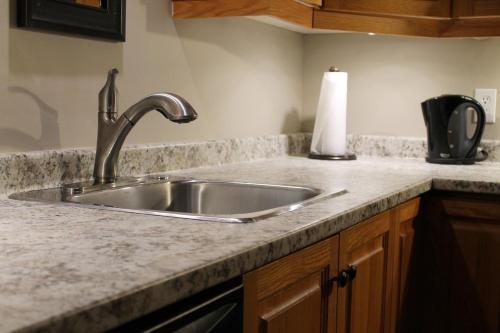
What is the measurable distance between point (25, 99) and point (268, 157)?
1123 mm

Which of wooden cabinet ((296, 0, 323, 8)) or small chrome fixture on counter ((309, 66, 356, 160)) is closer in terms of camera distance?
wooden cabinet ((296, 0, 323, 8))

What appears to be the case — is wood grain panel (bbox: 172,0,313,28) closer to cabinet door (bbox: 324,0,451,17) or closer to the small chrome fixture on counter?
cabinet door (bbox: 324,0,451,17)

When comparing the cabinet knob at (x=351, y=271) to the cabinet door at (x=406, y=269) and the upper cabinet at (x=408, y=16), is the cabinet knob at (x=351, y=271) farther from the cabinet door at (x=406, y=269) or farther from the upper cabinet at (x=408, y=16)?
the upper cabinet at (x=408, y=16)

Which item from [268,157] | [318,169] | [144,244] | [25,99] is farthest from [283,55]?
[144,244]

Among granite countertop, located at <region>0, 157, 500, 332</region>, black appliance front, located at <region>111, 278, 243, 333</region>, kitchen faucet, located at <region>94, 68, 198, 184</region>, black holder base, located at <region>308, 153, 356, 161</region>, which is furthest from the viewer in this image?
black holder base, located at <region>308, 153, 356, 161</region>

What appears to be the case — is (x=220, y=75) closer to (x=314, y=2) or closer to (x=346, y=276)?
(x=314, y=2)

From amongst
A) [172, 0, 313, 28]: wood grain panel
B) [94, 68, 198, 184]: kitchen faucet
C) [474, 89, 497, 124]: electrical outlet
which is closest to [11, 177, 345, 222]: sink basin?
[94, 68, 198, 184]: kitchen faucet

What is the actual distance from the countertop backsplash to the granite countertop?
87mm

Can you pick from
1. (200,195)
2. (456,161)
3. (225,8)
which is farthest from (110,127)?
(456,161)

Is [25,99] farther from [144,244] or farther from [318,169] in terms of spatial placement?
[318,169]

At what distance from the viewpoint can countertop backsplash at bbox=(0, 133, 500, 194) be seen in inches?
51.9

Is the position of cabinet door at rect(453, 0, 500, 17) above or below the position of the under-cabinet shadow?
above

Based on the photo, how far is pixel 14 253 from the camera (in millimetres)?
810

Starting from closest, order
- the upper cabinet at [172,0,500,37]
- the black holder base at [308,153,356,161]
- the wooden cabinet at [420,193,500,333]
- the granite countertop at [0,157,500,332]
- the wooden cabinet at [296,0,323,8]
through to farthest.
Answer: the granite countertop at [0,157,500,332], the wooden cabinet at [420,193,500,333], the wooden cabinet at [296,0,323,8], the upper cabinet at [172,0,500,37], the black holder base at [308,153,356,161]
